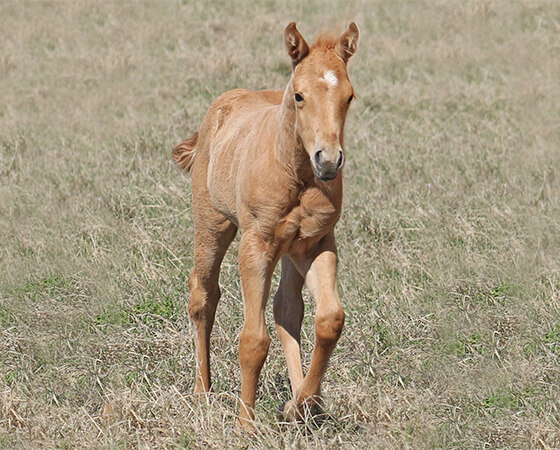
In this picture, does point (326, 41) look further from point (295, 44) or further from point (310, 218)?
point (310, 218)

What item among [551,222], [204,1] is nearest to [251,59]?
[204,1]

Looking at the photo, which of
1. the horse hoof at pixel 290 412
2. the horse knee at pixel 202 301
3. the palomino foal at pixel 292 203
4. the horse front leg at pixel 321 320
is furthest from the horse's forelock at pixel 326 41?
the horse knee at pixel 202 301

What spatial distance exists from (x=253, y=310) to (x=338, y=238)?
3.09 meters

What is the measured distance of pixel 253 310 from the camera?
16.8 ft

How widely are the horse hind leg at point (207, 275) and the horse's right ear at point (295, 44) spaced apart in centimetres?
161

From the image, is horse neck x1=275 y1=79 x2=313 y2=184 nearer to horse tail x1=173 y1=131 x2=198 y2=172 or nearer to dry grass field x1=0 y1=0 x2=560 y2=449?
dry grass field x1=0 y1=0 x2=560 y2=449

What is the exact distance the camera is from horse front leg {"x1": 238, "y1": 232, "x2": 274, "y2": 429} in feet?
16.6

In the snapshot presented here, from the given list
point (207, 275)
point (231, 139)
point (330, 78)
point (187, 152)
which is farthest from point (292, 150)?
point (187, 152)

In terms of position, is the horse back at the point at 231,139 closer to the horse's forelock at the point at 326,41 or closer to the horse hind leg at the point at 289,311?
the horse hind leg at the point at 289,311

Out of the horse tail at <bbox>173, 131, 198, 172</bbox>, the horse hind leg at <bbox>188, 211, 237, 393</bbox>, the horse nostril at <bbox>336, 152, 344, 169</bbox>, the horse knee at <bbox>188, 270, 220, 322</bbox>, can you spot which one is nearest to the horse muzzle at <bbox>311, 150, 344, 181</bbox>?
the horse nostril at <bbox>336, 152, 344, 169</bbox>

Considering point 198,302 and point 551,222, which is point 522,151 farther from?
point 198,302

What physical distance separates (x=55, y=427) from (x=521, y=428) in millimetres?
2585

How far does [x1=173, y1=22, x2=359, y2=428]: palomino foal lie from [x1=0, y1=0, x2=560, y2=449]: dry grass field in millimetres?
319

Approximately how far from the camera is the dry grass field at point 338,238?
5.14 meters
